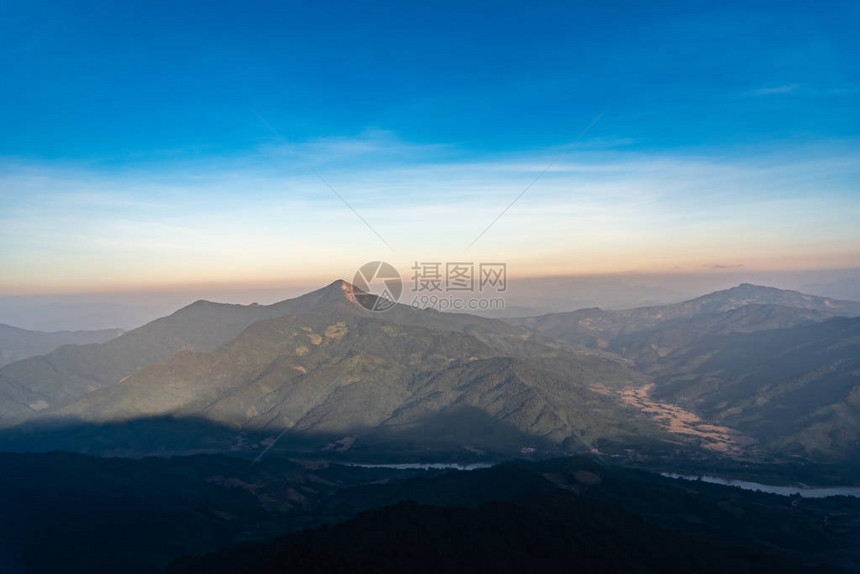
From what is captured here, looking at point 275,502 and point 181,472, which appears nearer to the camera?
point 275,502

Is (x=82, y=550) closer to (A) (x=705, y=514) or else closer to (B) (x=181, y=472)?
(B) (x=181, y=472)

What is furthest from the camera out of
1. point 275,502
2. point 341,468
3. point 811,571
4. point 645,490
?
point 341,468

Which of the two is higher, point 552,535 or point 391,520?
point 391,520

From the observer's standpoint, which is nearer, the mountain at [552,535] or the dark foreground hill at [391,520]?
the mountain at [552,535]

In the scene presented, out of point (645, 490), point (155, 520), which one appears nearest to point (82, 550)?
point (155, 520)

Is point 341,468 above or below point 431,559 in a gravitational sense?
below

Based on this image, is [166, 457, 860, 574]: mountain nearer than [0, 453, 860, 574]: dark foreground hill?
Yes

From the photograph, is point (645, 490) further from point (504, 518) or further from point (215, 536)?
point (215, 536)

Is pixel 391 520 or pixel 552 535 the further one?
pixel 391 520

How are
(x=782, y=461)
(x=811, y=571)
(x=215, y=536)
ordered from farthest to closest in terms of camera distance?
1. (x=782, y=461)
2. (x=215, y=536)
3. (x=811, y=571)
